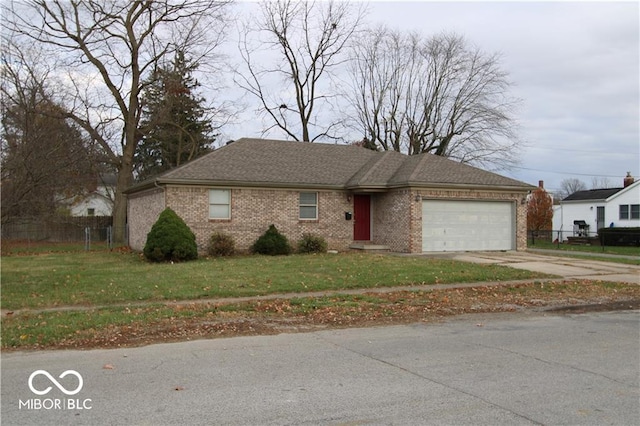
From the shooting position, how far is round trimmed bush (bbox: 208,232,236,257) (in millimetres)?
21844

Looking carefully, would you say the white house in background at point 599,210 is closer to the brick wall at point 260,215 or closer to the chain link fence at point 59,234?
the brick wall at point 260,215

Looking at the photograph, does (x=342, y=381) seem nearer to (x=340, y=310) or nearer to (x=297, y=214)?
(x=340, y=310)

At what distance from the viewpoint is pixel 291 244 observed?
2361 centimetres

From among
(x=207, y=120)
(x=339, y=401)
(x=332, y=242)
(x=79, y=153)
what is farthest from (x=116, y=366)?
(x=207, y=120)

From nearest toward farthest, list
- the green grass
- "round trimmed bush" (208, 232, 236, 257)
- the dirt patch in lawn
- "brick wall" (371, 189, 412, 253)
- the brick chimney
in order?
the dirt patch in lawn
the green grass
"round trimmed bush" (208, 232, 236, 257)
"brick wall" (371, 189, 412, 253)
the brick chimney

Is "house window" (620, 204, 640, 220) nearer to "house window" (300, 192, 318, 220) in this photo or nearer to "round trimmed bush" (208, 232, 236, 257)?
"house window" (300, 192, 318, 220)

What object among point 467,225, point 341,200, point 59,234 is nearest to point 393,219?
point 341,200

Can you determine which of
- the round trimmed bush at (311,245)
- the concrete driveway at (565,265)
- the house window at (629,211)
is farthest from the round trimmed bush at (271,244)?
the house window at (629,211)

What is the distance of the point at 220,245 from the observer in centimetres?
2181

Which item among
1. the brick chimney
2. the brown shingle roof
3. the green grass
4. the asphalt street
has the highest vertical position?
the brick chimney

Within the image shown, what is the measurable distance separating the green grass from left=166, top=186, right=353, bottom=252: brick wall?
2.25 metres

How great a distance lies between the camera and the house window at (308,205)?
24188 millimetres

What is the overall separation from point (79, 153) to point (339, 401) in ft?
36.2

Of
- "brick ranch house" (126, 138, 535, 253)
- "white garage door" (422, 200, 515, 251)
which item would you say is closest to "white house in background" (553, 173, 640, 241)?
"white garage door" (422, 200, 515, 251)
